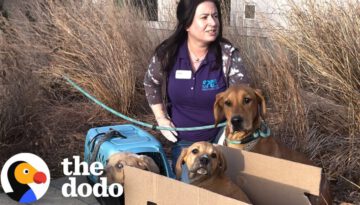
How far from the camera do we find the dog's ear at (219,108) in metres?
3.26

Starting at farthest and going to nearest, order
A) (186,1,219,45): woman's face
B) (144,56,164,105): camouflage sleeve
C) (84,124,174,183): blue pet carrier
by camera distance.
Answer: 1. (144,56,164,105): camouflage sleeve
2. (186,1,219,45): woman's face
3. (84,124,174,183): blue pet carrier

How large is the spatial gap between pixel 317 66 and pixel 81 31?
9.70 feet

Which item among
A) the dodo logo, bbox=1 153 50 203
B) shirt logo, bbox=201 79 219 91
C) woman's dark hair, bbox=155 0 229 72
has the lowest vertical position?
the dodo logo, bbox=1 153 50 203

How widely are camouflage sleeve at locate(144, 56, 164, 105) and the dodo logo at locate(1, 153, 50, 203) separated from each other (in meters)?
1.03

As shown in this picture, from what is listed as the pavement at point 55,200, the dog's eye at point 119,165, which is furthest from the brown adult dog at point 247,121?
the pavement at point 55,200

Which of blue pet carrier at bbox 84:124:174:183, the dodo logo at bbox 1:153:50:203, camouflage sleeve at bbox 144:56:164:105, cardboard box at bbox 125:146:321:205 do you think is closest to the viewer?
cardboard box at bbox 125:146:321:205

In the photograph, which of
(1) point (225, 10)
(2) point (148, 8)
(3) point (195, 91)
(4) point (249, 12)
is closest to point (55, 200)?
(3) point (195, 91)

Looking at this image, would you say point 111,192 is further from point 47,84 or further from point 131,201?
point 47,84

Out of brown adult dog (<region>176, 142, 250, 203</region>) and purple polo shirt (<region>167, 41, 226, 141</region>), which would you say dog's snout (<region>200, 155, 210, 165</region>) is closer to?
brown adult dog (<region>176, 142, 250, 203</region>)

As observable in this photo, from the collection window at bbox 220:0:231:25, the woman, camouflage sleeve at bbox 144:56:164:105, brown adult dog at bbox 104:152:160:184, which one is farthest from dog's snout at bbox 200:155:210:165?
window at bbox 220:0:231:25

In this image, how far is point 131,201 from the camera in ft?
6.88

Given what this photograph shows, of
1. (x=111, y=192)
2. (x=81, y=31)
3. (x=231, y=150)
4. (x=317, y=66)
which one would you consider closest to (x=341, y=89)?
(x=317, y=66)

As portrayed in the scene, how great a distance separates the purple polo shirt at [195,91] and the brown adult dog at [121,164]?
765 millimetres

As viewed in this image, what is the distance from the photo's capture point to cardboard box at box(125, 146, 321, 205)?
1.81 m
